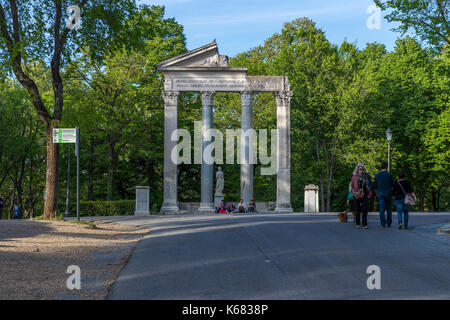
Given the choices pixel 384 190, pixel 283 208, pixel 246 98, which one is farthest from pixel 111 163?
pixel 384 190

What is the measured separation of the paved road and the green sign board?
6050 mm

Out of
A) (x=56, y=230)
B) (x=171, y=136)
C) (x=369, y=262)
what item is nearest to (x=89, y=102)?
(x=171, y=136)

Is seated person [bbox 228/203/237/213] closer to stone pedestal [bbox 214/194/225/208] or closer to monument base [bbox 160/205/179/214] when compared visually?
stone pedestal [bbox 214/194/225/208]

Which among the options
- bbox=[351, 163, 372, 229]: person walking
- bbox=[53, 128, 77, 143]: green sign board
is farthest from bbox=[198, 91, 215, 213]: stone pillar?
bbox=[351, 163, 372, 229]: person walking

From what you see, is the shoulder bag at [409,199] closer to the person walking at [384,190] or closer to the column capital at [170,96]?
the person walking at [384,190]

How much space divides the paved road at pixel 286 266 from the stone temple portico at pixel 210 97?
792 inches

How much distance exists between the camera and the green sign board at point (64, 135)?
18344mm

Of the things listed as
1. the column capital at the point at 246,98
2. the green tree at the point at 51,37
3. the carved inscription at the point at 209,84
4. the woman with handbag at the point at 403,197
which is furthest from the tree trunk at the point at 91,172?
the woman with handbag at the point at 403,197

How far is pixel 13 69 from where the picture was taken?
19.2m

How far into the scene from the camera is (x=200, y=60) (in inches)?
1393

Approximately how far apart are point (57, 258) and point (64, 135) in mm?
8825

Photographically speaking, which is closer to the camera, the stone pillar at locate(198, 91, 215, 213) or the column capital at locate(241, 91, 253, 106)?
the stone pillar at locate(198, 91, 215, 213)

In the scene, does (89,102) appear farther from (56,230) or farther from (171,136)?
(56,230)

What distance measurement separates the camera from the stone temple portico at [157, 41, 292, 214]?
3466 cm
